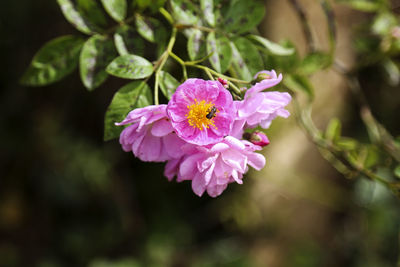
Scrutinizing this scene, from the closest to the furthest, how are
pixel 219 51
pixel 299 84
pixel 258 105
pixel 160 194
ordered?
pixel 258 105 → pixel 219 51 → pixel 299 84 → pixel 160 194

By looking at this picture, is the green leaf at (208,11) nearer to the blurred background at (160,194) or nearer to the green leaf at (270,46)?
the green leaf at (270,46)

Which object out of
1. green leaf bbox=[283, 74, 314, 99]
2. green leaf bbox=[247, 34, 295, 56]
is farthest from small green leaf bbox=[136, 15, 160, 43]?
green leaf bbox=[283, 74, 314, 99]

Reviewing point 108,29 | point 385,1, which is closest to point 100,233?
point 108,29

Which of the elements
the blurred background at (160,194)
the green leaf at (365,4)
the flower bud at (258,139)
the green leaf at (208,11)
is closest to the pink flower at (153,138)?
the flower bud at (258,139)

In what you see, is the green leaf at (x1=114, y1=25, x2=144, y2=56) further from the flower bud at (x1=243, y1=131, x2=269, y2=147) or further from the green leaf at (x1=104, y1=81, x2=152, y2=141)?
the flower bud at (x1=243, y1=131, x2=269, y2=147)

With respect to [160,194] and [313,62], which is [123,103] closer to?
[313,62]

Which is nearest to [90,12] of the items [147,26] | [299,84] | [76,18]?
[76,18]
